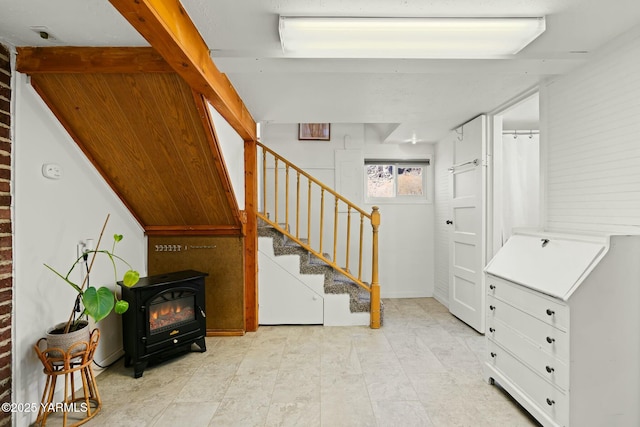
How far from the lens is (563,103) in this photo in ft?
7.13

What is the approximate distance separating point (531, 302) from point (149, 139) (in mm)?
2694

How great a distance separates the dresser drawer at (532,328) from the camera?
1619mm

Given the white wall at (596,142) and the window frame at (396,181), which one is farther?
the window frame at (396,181)

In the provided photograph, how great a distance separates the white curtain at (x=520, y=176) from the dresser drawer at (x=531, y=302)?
4.94 feet

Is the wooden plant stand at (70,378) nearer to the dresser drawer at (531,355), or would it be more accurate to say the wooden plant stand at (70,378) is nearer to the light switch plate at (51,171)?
the light switch plate at (51,171)

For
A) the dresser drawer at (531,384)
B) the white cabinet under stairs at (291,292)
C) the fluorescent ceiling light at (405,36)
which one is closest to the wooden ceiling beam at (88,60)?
the fluorescent ceiling light at (405,36)

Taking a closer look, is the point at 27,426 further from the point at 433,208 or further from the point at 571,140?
the point at 433,208

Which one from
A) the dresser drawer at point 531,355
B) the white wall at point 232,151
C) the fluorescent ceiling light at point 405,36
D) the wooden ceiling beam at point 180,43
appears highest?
the fluorescent ceiling light at point 405,36

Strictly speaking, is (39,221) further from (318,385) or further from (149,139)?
(318,385)

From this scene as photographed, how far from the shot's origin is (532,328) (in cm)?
183

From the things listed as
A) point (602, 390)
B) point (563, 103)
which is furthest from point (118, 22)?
point (602, 390)

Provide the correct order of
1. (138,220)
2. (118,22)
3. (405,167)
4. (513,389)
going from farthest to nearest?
1. (405,167)
2. (138,220)
3. (513,389)
4. (118,22)

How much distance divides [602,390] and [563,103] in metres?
1.76

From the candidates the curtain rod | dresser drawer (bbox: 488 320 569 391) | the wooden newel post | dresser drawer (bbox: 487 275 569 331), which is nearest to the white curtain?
the curtain rod
